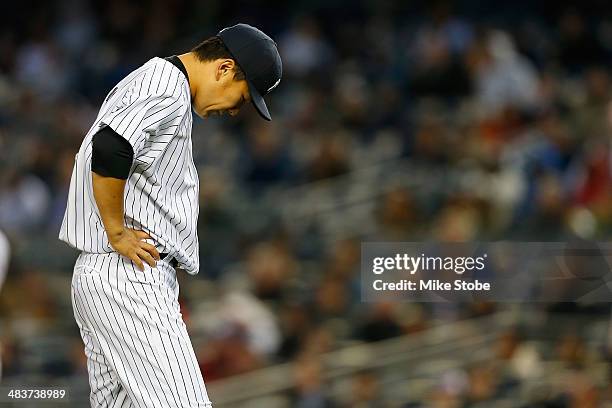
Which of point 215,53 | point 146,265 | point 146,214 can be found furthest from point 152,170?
point 215,53

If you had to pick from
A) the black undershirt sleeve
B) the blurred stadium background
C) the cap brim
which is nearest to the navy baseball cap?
the cap brim

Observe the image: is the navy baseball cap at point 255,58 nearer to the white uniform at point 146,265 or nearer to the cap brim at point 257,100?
the cap brim at point 257,100

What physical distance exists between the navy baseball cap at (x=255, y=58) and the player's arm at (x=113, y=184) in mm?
421

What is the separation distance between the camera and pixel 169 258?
10.8ft

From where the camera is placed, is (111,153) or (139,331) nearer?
(111,153)

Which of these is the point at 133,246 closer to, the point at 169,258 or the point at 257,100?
the point at 169,258

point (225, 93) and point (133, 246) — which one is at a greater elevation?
point (225, 93)

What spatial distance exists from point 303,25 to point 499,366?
386cm

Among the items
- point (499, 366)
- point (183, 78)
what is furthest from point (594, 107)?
point (183, 78)

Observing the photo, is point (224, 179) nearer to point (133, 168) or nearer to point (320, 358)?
point (320, 358)

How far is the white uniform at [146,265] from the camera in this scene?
10.2 ft

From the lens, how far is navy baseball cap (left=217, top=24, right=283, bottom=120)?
323 cm

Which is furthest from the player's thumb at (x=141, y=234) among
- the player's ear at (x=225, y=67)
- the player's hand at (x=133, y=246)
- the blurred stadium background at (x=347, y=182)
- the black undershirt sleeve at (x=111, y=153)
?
the blurred stadium background at (x=347, y=182)

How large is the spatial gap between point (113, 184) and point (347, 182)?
16.3 feet
